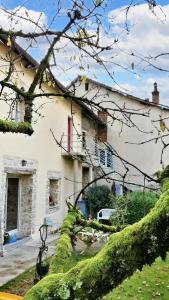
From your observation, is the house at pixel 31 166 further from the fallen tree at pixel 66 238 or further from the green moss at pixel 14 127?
the fallen tree at pixel 66 238

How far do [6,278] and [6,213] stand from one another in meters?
4.48

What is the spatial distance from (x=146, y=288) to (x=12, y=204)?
277 inches

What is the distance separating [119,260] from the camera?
1.43 meters

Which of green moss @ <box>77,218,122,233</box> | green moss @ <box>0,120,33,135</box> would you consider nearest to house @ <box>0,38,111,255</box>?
green moss @ <box>0,120,33,135</box>

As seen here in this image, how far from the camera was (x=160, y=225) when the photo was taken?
1366mm

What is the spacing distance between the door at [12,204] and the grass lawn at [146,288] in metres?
5.96

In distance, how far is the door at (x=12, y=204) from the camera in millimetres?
14117

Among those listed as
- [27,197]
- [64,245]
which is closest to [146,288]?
[64,245]

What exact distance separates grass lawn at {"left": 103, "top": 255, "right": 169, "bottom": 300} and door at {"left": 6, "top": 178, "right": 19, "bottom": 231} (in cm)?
596

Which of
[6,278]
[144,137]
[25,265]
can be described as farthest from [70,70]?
[144,137]

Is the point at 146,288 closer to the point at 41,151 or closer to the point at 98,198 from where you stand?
the point at 41,151

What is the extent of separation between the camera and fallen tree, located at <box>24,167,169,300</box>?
1.37 m

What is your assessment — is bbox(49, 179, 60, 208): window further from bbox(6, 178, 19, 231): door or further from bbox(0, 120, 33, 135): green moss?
bbox(0, 120, 33, 135): green moss

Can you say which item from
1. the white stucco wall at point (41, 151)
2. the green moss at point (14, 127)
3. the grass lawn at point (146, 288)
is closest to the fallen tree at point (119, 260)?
the green moss at point (14, 127)
